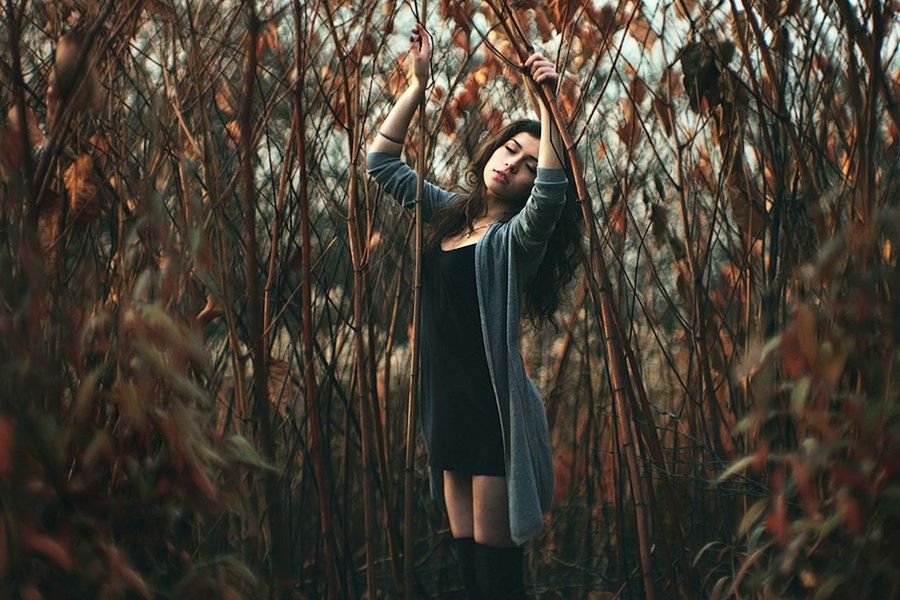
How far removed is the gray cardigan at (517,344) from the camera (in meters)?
1.60

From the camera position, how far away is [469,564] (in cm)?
182

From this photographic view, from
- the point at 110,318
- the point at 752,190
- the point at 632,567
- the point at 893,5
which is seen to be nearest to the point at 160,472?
the point at 110,318

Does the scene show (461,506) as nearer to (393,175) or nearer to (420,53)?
(393,175)

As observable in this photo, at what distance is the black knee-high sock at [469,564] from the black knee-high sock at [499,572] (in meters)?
0.05

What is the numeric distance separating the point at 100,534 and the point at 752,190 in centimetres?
114

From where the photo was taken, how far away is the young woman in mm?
1668

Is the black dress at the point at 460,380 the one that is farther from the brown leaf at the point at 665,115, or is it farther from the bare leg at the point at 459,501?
the brown leaf at the point at 665,115

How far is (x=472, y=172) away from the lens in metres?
1.88

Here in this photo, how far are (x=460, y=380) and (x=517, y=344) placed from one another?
13 cm

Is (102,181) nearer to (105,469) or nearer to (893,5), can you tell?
(105,469)

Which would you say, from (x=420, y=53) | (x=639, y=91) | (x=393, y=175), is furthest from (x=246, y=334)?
(x=639, y=91)

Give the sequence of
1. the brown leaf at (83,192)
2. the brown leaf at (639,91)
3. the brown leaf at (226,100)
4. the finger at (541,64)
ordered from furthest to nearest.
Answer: the brown leaf at (226,100)
the brown leaf at (639,91)
the finger at (541,64)
the brown leaf at (83,192)

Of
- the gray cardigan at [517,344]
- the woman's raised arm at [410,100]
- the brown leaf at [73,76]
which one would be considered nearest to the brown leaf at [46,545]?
the brown leaf at [73,76]

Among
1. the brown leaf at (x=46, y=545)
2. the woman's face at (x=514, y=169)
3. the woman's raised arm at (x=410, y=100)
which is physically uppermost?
the woman's raised arm at (x=410, y=100)
